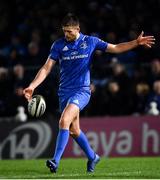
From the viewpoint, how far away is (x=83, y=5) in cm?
2184

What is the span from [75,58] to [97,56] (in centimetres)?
800

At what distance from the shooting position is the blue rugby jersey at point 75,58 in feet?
38.2

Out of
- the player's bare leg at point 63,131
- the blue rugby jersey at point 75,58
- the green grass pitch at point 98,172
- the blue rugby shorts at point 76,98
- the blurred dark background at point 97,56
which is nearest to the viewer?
the green grass pitch at point 98,172

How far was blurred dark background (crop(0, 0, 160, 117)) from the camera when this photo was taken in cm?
1800

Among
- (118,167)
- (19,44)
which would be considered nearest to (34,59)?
(19,44)

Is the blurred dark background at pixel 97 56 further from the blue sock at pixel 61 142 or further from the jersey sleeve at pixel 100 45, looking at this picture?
the blue sock at pixel 61 142

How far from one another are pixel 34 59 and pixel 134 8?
3044 millimetres

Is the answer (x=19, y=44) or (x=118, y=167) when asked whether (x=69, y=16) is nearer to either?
(x=118, y=167)

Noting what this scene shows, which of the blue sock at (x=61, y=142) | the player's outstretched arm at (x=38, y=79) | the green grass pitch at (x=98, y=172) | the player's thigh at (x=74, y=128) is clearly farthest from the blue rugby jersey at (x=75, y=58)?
the green grass pitch at (x=98, y=172)

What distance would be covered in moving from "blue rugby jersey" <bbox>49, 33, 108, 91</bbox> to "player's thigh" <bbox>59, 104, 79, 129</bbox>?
16.0 inches

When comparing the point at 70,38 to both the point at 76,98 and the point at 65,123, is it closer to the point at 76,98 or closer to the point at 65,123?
the point at 76,98

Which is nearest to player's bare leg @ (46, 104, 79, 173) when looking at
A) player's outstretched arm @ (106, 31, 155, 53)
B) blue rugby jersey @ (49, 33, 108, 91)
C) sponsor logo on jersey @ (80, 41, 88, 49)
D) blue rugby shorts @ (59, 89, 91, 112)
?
blue rugby shorts @ (59, 89, 91, 112)

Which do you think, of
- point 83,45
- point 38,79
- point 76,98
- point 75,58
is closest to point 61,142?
point 76,98

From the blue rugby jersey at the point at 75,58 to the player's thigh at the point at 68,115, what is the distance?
0.41m
